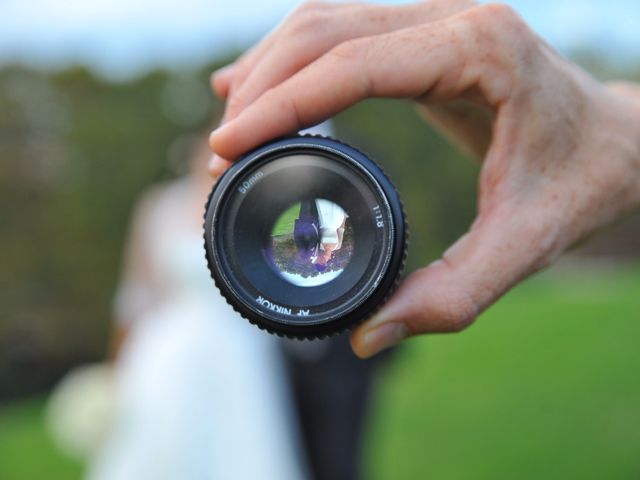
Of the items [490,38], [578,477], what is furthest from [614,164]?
[578,477]

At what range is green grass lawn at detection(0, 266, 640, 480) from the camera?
649cm

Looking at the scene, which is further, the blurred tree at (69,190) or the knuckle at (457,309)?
the blurred tree at (69,190)

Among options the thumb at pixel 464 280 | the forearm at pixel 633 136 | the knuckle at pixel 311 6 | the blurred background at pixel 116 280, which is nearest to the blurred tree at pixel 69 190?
the blurred background at pixel 116 280

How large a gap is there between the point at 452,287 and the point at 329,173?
0.28 metres

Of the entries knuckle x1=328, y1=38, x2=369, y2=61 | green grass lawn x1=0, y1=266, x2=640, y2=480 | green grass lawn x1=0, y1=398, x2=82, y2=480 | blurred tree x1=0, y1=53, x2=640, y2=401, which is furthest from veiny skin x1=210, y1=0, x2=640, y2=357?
blurred tree x1=0, y1=53, x2=640, y2=401

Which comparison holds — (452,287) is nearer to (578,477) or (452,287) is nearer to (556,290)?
(578,477)

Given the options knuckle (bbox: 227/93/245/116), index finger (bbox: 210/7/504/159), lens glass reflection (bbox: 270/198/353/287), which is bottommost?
lens glass reflection (bbox: 270/198/353/287)

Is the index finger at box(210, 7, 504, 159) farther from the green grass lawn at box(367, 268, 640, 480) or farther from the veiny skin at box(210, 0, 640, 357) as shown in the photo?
the green grass lawn at box(367, 268, 640, 480)

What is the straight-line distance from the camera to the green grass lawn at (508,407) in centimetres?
649

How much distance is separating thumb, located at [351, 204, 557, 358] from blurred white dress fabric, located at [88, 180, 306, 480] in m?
2.52

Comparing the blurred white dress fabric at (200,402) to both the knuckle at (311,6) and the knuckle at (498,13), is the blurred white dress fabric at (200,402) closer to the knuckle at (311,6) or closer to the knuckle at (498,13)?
the knuckle at (311,6)

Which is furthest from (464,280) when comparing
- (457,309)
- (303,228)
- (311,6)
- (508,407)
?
(508,407)

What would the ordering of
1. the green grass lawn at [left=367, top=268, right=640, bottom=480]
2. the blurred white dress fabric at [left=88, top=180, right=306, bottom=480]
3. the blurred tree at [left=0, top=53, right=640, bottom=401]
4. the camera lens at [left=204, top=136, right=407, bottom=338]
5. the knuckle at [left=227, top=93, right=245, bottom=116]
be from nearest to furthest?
the camera lens at [left=204, top=136, right=407, bottom=338] → the knuckle at [left=227, top=93, right=245, bottom=116] → the blurred white dress fabric at [left=88, top=180, right=306, bottom=480] → the green grass lawn at [left=367, top=268, right=640, bottom=480] → the blurred tree at [left=0, top=53, right=640, bottom=401]

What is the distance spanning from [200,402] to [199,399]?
15mm
